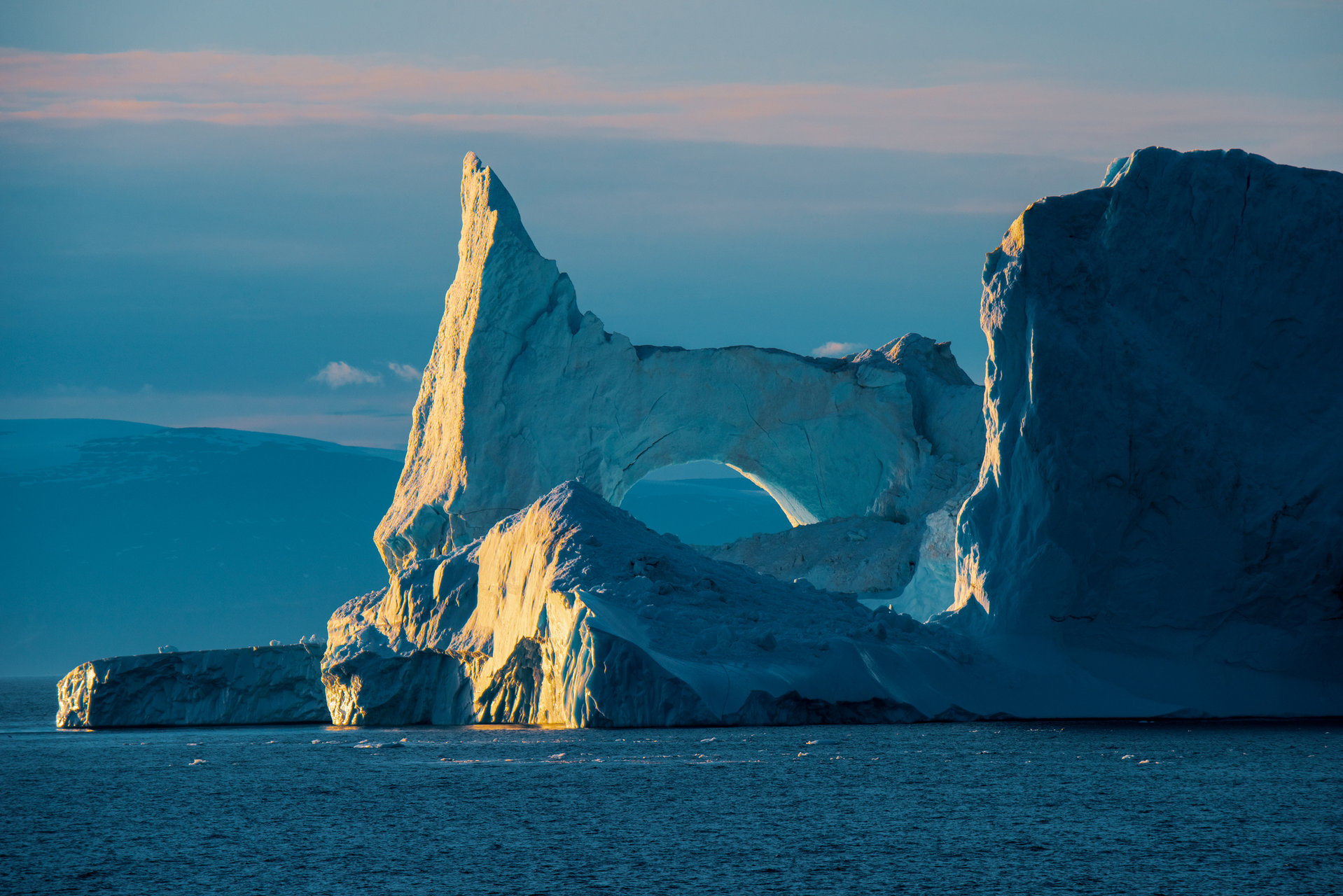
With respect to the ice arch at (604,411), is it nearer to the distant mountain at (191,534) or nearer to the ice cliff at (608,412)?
the ice cliff at (608,412)

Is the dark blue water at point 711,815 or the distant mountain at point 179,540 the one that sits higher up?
the distant mountain at point 179,540

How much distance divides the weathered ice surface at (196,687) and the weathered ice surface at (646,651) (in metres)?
3.39

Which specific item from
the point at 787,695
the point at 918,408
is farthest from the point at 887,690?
the point at 918,408

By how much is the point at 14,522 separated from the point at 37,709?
78.3 metres

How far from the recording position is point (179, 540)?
111312 mm

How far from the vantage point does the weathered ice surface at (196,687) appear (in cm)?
2330

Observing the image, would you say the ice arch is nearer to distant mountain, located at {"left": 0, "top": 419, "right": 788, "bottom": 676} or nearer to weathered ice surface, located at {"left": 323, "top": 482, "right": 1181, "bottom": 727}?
weathered ice surface, located at {"left": 323, "top": 482, "right": 1181, "bottom": 727}

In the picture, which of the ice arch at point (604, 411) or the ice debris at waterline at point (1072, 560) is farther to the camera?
the ice arch at point (604, 411)

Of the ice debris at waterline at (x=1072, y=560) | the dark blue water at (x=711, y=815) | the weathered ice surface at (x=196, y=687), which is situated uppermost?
the ice debris at waterline at (x=1072, y=560)

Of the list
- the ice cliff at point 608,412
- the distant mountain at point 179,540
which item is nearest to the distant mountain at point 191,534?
the distant mountain at point 179,540

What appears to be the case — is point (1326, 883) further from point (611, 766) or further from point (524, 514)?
point (524, 514)

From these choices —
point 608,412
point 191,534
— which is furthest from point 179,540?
point 608,412

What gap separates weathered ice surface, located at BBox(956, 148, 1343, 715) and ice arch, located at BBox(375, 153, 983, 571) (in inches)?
332

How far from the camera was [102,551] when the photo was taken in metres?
110
